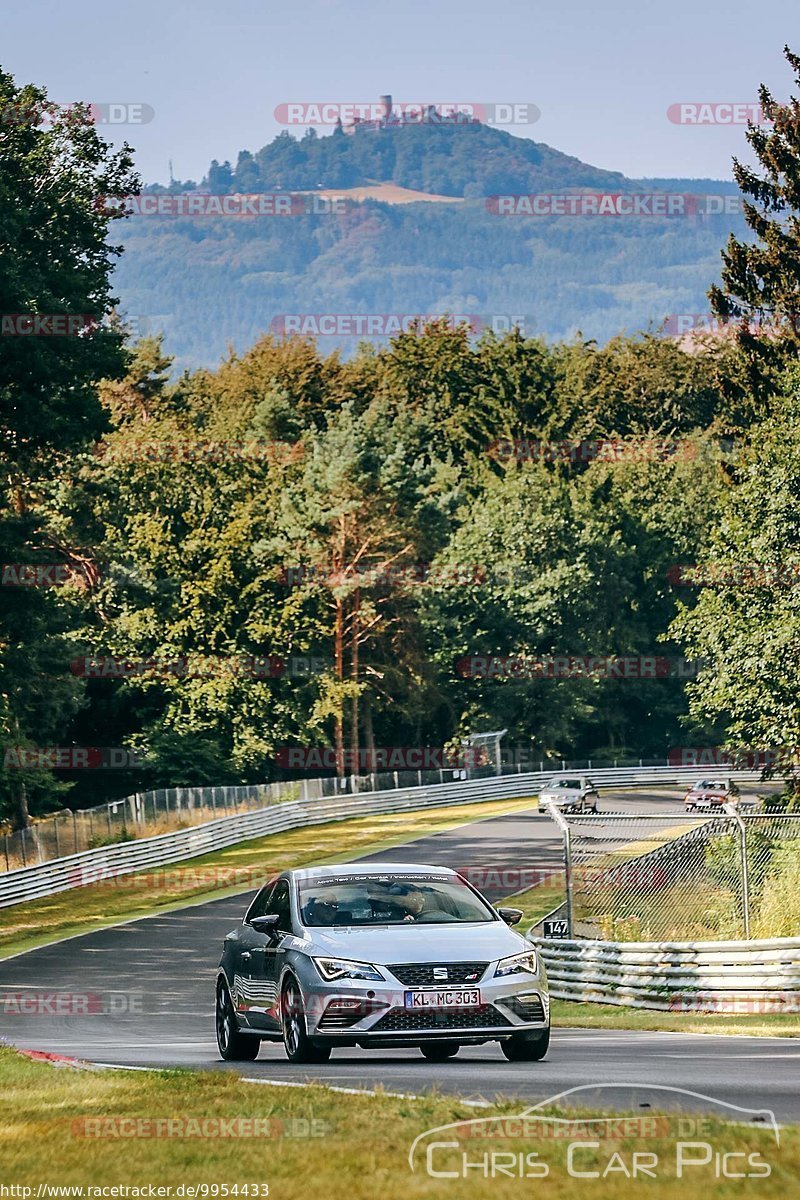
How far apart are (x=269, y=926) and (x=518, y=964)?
2123 millimetres

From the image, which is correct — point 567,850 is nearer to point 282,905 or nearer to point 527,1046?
point 282,905

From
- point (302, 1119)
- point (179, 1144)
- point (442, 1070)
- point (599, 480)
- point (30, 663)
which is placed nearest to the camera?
point (179, 1144)

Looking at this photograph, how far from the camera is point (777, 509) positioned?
42312 millimetres

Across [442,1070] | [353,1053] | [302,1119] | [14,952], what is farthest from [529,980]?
[14,952]

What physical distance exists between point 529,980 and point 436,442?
95.5 meters

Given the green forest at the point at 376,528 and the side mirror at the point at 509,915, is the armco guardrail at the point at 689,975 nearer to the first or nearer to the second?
the side mirror at the point at 509,915

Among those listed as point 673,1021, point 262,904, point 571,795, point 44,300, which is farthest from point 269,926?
point 571,795

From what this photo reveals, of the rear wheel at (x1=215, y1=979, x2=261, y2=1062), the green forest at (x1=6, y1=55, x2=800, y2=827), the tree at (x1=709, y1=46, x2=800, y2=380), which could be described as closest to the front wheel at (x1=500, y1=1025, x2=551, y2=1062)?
the rear wheel at (x1=215, y1=979, x2=261, y2=1062)

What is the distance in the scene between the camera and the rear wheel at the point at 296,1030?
13.0 metres

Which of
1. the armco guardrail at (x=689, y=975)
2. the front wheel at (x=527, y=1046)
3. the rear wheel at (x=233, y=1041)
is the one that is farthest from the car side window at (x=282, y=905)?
the armco guardrail at (x=689, y=975)

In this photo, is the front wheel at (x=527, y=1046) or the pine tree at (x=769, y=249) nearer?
the front wheel at (x=527, y=1046)

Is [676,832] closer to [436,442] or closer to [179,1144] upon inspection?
[179,1144]

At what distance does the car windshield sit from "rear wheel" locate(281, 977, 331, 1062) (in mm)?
585

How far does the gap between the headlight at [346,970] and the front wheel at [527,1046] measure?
1.11 meters
